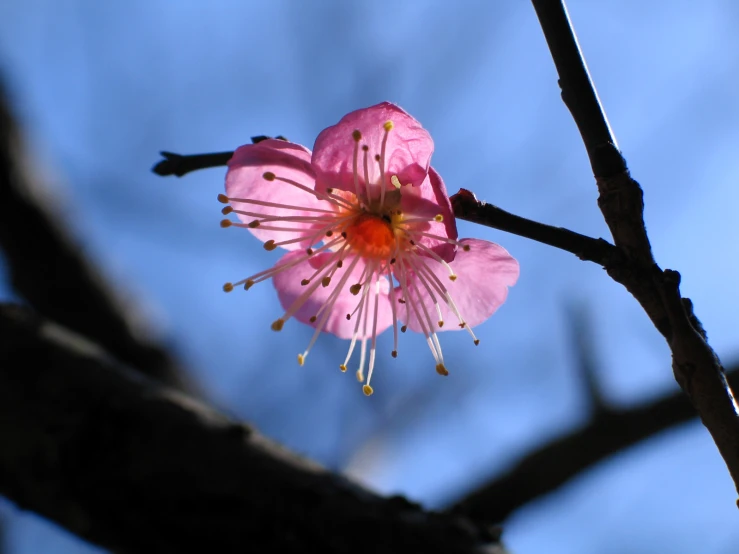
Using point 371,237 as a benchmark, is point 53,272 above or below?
above

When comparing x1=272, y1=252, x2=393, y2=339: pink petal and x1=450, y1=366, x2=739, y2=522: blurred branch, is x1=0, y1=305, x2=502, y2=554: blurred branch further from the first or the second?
x1=450, y1=366, x2=739, y2=522: blurred branch

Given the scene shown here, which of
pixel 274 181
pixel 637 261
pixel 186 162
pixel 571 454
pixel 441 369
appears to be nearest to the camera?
pixel 637 261

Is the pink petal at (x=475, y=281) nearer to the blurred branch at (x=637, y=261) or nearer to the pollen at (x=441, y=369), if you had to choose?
the pollen at (x=441, y=369)

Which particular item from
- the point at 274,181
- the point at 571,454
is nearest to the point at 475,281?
the point at 274,181

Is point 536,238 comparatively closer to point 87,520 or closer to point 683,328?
point 683,328

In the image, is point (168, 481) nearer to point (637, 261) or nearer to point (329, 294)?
point (329, 294)

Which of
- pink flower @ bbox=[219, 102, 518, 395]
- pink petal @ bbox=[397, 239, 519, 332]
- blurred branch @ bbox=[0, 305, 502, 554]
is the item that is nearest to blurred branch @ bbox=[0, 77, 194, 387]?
blurred branch @ bbox=[0, 305, 502, 554]
